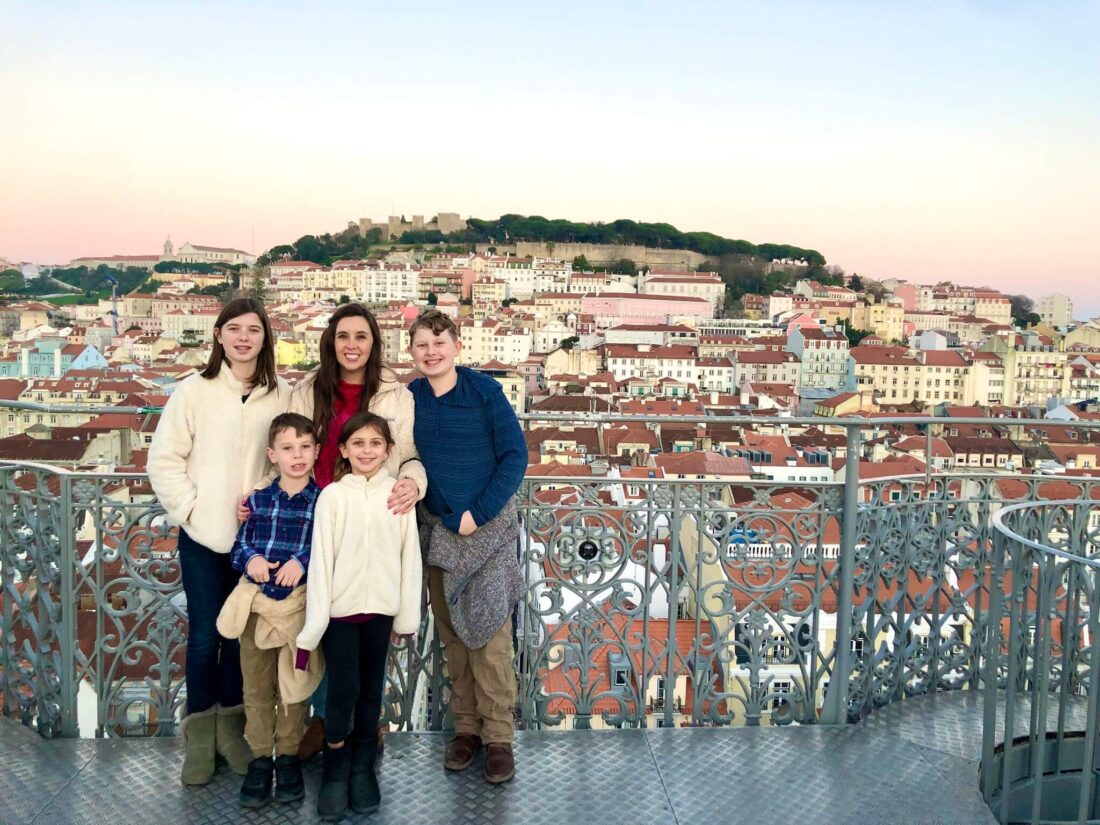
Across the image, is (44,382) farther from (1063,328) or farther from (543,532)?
(1063,328)

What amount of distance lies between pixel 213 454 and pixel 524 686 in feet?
3.65

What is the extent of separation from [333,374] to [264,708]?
0.82 metres

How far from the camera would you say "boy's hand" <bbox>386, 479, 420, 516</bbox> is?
6.92 ft

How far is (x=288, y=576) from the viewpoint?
2062 millimetres

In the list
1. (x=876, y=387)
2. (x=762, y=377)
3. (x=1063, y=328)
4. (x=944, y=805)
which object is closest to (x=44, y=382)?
(x=944, y=805)

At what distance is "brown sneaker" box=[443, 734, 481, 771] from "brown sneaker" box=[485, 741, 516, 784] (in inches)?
2.3

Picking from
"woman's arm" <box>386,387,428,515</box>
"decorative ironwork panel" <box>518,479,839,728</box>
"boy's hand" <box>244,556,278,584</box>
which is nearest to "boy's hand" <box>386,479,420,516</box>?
"woman's arm" <box>386,387,428,515</box>

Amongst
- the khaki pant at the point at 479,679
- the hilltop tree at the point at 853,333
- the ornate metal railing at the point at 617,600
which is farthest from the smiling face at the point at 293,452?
the hilltop tree at the point at 853,333

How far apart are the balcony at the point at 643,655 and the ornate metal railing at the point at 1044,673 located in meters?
0.03

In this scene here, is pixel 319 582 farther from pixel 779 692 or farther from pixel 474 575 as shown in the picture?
pixel 779 692

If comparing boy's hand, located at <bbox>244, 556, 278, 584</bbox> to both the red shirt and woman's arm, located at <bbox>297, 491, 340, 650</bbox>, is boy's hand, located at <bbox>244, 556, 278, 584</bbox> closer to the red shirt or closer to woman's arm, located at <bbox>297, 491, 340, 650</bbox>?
woman's arm, located at <bbox>297, 491, 340, 650</bbox>

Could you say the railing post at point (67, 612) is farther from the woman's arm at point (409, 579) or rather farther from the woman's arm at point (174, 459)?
the woman's arm at point (409, 579)

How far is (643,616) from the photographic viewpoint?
2.62 m

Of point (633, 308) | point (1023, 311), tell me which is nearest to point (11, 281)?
point (633, 308)
